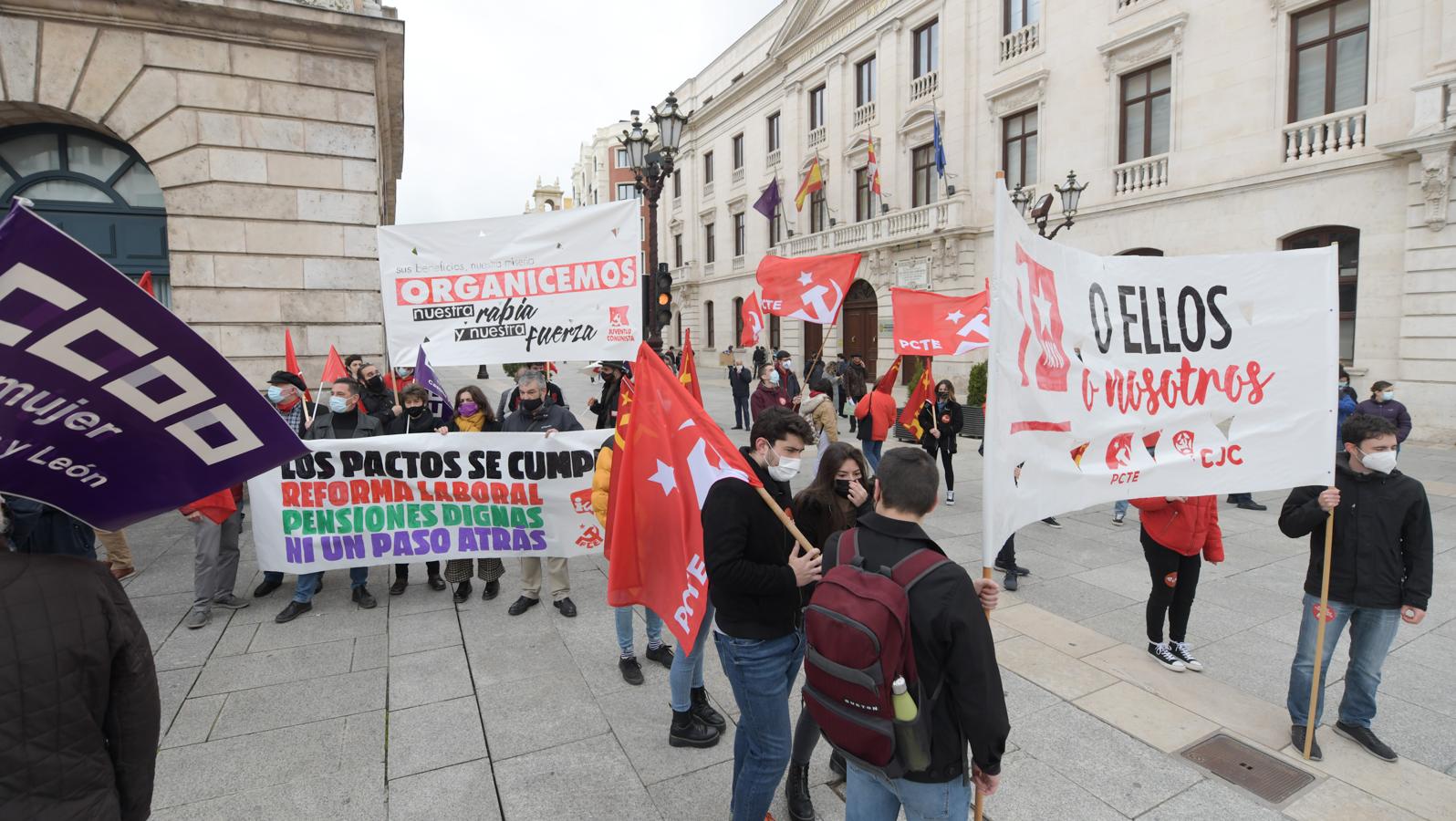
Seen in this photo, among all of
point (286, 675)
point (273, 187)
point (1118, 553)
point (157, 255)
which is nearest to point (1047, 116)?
point (1118, 553)

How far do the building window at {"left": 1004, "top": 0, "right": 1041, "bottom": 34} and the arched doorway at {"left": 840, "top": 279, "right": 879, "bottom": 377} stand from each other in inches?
379

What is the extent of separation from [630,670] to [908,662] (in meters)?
2.84

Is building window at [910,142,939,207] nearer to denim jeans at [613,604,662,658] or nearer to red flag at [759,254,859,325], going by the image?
red flag at [759,254,859,325]

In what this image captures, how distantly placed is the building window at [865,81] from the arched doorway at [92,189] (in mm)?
25044

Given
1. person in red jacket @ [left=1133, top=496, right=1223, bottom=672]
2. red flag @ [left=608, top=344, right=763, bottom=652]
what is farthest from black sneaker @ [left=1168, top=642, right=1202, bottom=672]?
red flag @ [left=608, top=344, right=763, bottom=652]

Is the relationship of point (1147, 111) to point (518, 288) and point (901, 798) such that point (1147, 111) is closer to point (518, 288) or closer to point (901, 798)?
point (518, 288)

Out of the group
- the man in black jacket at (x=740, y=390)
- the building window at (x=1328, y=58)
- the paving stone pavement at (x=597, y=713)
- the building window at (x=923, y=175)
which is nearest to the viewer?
the paving stone pavement at (x=597, y=713)

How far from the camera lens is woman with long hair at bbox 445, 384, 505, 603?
5922 mm

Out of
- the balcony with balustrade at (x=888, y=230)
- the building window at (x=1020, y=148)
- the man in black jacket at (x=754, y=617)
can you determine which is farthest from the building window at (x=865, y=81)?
the man in black jacket at (x=754, y=617)

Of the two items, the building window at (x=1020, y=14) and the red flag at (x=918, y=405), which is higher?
the building window at (x=1020, y=14)

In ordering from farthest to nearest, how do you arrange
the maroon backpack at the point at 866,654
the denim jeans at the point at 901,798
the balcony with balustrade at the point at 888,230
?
the balcony with balustrade at the point at 888,230, the denim jeans at the point at 901,798, the maroon backpack at the point at 866,654

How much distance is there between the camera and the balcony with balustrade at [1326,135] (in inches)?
579

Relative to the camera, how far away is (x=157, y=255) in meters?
9.42

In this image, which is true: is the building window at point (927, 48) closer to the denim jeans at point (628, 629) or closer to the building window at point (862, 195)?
the building window at point (862, 195)
